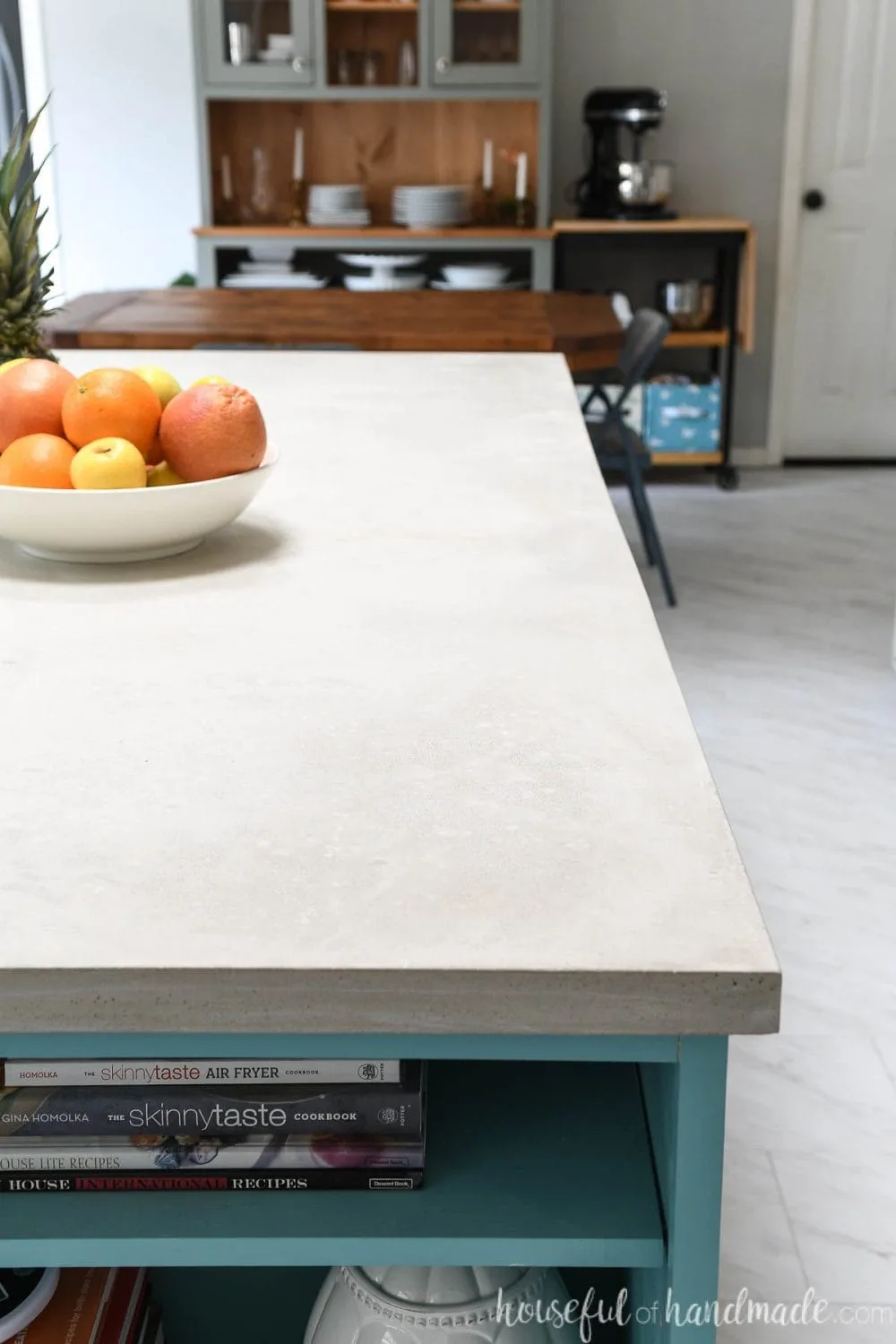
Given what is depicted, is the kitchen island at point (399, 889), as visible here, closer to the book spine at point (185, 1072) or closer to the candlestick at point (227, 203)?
the book spine at point (185, 1072)

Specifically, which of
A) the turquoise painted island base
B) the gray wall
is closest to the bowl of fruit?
the turquoise painted island base

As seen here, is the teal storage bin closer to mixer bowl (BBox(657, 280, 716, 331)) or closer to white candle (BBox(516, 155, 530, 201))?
mixer bowl (BBox(657, 280, 716, 331))

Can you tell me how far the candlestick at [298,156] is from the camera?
5184 mm

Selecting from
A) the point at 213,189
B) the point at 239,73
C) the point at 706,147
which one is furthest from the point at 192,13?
the point at 706,147

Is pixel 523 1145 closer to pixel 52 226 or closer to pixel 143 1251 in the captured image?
pixel 143 1251

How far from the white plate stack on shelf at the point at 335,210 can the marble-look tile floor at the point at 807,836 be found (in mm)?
1344

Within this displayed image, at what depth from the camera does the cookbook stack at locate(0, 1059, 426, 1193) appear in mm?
911

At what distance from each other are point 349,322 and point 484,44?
207 centimetres

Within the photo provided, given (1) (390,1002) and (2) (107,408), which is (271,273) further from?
(1) (390,1002)

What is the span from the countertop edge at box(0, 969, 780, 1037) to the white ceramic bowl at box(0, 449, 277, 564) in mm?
624

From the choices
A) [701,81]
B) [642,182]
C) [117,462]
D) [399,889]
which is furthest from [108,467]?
[701,81]

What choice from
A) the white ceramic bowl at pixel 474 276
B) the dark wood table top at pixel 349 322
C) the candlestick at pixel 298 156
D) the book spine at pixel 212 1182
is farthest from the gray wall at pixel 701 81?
the book spine at pixel 212 1182

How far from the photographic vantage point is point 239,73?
488 cm

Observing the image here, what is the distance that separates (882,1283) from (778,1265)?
11 centimetres
